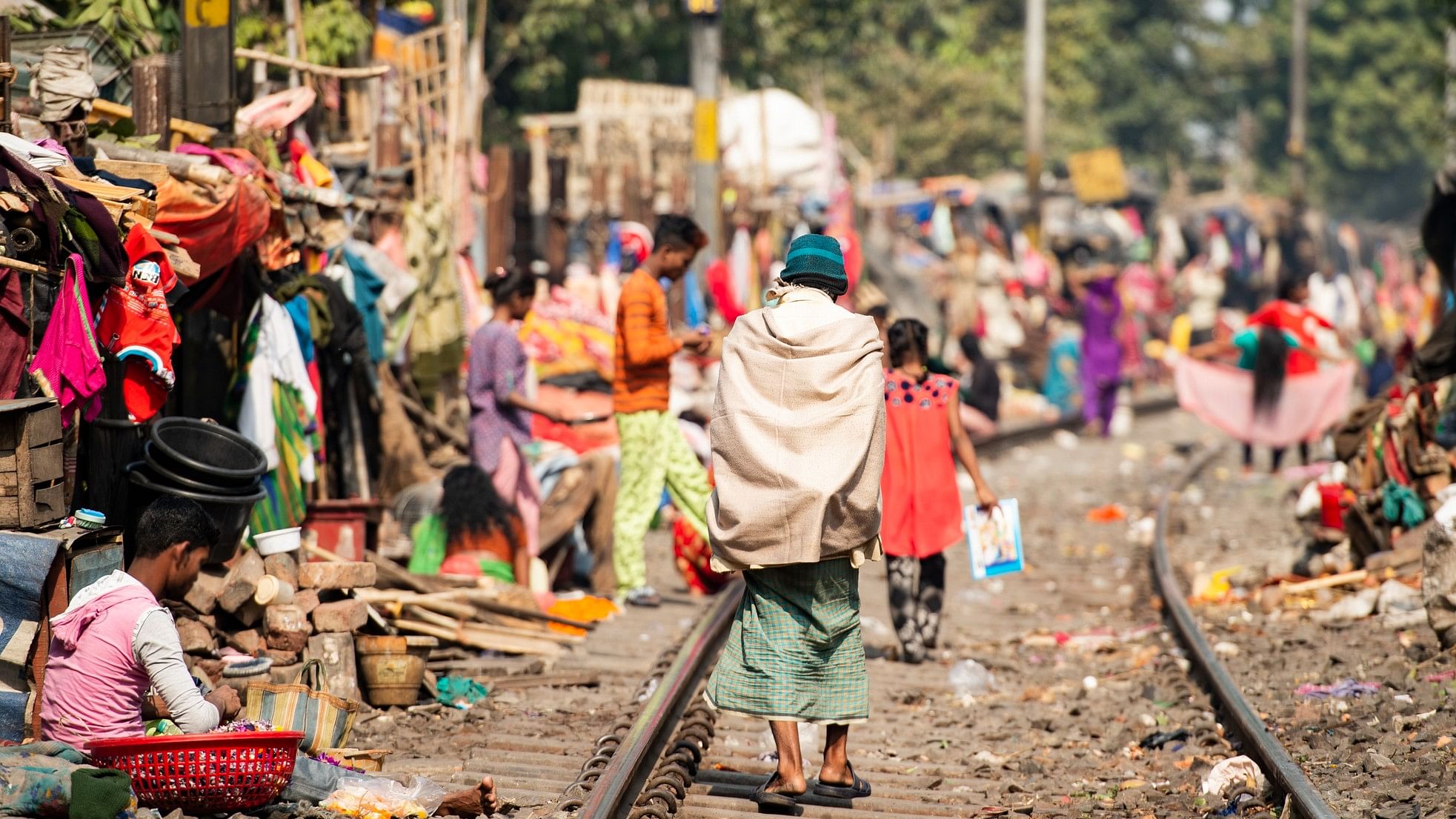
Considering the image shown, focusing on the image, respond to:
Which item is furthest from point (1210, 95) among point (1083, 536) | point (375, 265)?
point (375, 265)

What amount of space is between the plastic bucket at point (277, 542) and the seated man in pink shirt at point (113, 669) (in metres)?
1.74

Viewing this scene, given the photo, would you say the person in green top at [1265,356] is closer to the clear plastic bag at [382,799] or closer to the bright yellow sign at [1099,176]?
the clear plastic bag at [382,799]

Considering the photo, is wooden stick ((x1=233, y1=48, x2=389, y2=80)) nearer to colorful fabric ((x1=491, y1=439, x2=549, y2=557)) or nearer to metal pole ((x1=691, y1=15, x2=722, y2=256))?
colorful fabric ((x1=491, y1=439, x2=549, y2=557))

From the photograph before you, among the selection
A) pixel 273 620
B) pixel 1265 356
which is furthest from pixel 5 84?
pixel 1265 356

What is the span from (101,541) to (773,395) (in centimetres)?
253

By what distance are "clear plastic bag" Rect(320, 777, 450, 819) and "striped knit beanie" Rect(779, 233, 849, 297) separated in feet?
6.98

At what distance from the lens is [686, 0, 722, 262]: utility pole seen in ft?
58.7

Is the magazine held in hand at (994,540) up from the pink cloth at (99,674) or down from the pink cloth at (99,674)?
down

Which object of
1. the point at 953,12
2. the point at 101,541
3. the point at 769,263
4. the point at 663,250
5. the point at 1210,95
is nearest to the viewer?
the point at 101,541

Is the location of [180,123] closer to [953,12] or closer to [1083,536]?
[1083,536]

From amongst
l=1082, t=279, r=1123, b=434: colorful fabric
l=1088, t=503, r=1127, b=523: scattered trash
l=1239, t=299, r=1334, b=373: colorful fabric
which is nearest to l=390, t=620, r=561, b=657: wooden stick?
l=1088, t=503, r=1127, b=523: scattered trash

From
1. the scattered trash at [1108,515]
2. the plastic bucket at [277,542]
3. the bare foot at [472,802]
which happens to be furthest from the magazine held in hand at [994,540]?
the scattered trash at [1108,515]

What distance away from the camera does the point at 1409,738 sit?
23.3ft

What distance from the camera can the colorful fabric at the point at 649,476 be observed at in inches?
398
